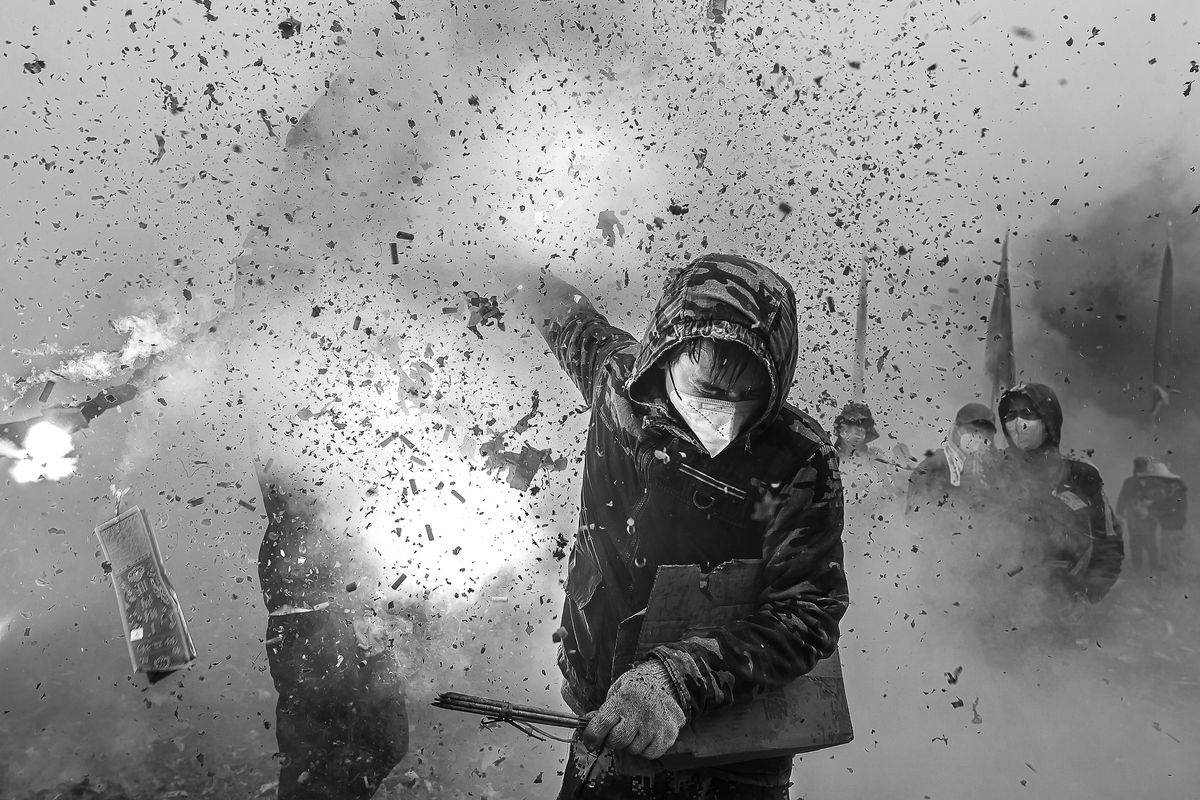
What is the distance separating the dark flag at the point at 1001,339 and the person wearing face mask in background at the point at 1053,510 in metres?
0.05

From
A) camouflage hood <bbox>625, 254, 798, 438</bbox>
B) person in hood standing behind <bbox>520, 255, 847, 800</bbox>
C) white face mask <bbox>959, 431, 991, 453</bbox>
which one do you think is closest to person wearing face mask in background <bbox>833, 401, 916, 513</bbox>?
white face mask <bbox>959, 431, 991, 453</bbox>

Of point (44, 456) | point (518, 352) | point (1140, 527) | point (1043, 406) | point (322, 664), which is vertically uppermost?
point (518, 352)

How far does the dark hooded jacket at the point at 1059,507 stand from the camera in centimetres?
316

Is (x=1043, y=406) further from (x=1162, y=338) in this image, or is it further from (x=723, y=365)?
(x=723, y=365)

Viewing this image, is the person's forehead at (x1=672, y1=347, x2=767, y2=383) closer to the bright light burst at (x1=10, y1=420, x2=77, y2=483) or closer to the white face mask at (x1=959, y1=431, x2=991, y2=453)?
the white face mask at (x1=959, y1=431, x2=991, y2=453)

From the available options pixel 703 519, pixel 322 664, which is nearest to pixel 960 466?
pixel 703 519

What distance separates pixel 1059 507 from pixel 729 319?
73.7 inches

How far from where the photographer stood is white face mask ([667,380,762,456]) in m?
2.26

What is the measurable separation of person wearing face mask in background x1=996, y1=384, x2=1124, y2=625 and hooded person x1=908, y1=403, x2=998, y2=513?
70mm

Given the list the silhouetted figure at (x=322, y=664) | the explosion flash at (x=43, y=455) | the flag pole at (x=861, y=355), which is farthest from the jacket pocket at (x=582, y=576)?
the explosion flash at (x=43, y=455)

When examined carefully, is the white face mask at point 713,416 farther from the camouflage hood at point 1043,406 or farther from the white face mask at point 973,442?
the camouflage hood at point 1043,406

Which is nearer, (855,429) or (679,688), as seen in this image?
(679,688)

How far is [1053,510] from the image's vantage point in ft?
10.5

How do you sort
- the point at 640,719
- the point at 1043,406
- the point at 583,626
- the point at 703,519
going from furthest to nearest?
the point at 1043,406, the point at 583,626, the point at 703,519, the point at 640,719
